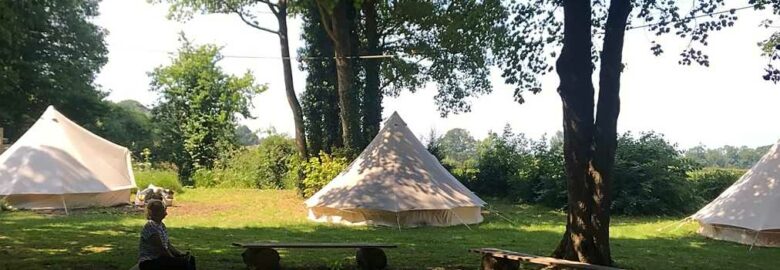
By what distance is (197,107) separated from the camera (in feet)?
106

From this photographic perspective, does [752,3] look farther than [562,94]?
Yes

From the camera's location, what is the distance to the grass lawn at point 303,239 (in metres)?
8.79

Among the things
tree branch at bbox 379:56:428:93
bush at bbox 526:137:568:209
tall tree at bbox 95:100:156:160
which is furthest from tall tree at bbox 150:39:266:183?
bush at bbox 526:137:568:209

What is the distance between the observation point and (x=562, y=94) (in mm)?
8828

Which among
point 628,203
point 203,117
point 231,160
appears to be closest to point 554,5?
point 628,203

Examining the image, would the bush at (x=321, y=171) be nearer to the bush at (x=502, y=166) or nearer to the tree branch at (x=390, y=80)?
the tree branch at (x=390, y=80)

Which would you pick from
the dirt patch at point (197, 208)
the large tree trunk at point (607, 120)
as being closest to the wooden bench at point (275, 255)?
the large tree trunk at point (607, 120)

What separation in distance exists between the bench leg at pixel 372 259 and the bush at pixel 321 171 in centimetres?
1124

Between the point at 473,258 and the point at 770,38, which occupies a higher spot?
the point at 770,38

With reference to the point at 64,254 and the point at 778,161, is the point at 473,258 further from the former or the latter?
the point at 778,161

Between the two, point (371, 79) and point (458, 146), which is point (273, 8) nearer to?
point (371, 79)

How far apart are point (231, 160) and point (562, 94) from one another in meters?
21.9

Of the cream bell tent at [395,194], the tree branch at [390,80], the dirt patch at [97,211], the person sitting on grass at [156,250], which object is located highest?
the tree branch at [390,80]

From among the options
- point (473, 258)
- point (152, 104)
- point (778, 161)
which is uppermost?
point (152, 104)
